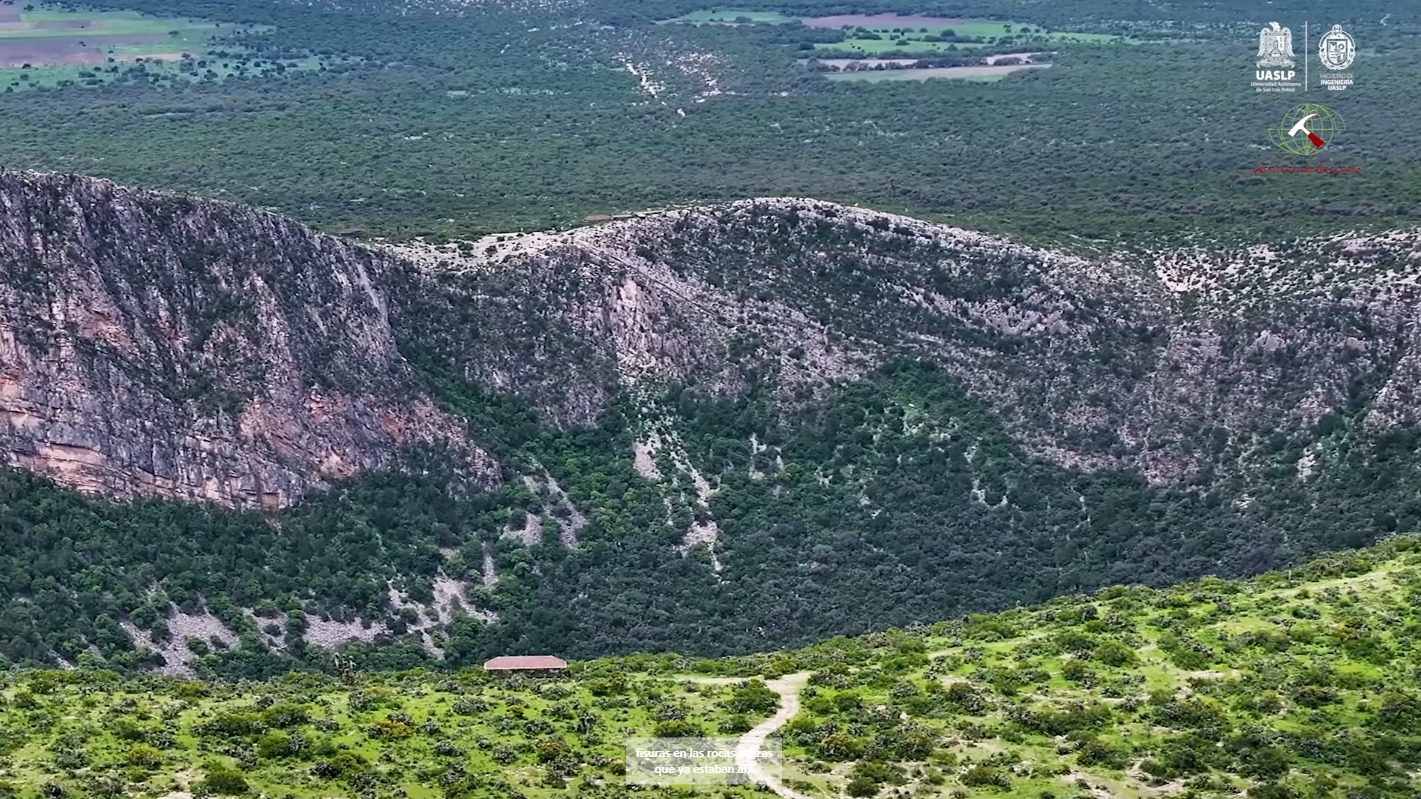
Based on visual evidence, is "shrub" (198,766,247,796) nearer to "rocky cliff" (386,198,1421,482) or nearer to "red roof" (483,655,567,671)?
"red roof" (483,655,567,671)

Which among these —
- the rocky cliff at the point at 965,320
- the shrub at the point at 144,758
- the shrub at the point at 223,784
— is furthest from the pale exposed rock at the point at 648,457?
the shrub at the point at 223,784

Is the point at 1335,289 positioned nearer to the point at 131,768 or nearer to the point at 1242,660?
the point at 1242,660

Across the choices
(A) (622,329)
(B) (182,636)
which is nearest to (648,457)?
(A) (622,329)

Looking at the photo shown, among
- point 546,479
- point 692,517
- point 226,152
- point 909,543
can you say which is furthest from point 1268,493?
point 226,152

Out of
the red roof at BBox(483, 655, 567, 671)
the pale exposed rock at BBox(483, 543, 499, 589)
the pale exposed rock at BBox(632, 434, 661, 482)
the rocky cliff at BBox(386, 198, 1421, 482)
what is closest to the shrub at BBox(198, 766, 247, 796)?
the red roof at BBox(483, 655, 567, 671)

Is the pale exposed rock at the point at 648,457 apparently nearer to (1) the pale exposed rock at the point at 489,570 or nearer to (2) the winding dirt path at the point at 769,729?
(1) the pale exposed rock at the point at 489,570

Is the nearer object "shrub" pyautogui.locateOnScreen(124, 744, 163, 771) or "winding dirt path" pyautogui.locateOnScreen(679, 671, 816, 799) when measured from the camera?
"shrub" pyautogui.locateOnScreen(124, 744, 163, 771)

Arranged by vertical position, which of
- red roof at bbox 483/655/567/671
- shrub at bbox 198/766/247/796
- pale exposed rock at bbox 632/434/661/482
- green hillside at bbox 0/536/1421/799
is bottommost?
red roof at bbox 483/655/567/671
